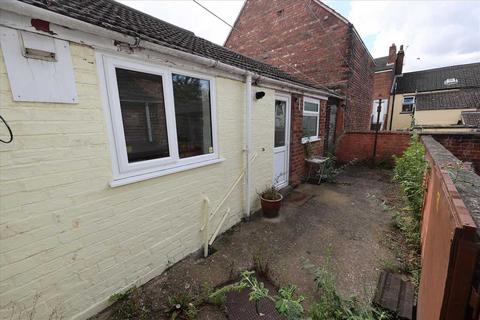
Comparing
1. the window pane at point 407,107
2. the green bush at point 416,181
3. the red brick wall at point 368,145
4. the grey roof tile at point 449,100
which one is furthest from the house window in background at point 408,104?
the green bush at point 416,181

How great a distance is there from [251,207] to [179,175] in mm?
2045

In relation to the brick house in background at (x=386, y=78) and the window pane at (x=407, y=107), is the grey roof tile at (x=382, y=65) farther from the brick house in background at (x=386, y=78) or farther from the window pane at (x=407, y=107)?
the window pane at (x=407, y=107)

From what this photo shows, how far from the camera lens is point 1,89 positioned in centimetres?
148

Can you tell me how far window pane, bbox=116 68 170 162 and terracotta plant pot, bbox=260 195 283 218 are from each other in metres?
2.30

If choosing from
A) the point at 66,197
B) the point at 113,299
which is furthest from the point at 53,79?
the point at 113,299

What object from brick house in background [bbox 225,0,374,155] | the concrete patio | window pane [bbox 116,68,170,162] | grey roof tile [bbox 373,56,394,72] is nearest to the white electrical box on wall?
window pane [bbox 116,68,170,162]

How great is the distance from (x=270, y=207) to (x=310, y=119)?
356 cm

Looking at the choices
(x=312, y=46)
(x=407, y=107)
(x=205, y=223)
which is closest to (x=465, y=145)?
(x=205, y=223)

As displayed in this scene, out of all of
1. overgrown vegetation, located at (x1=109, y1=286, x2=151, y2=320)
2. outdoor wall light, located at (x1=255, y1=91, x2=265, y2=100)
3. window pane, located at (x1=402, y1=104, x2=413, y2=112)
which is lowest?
overgrown vegetation, located at (x1=109, y1=286, x2=151, y2=320)

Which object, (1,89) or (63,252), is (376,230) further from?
(1,89)

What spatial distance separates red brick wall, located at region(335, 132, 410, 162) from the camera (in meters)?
7.50

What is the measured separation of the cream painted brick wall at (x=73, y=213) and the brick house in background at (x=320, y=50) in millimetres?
5908

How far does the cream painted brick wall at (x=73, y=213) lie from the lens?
1.61m

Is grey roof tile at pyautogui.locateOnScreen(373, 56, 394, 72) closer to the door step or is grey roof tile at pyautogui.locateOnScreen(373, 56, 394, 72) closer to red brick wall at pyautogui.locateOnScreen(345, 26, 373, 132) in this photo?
red brick wall at pyautogui.locateOnScreen(345, 26, 373, 132)
